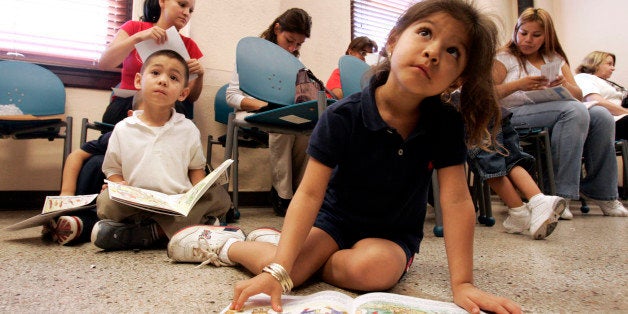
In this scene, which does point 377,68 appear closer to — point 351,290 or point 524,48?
point 351,290

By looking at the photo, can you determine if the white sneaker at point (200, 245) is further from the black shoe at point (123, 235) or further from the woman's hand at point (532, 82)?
the woman's hand at point (532, 82)

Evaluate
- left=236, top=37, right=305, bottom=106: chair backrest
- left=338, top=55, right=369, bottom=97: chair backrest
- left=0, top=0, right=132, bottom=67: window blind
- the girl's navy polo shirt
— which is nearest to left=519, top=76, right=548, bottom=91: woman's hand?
left=338, top=55, right=369, bottom=97: chair backrest

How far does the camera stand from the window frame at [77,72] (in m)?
2.20

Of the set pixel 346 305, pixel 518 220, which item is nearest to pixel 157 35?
pixel 346 305

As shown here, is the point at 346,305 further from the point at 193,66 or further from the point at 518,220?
the point at 193,66

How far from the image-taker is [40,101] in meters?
2.01

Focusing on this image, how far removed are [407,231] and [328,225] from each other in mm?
178

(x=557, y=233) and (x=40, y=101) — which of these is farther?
(x=40, y=101)

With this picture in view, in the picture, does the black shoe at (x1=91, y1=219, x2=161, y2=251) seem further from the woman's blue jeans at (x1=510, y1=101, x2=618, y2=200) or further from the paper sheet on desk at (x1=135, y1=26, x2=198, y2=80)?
the woman's blue jeans at (x1=510, y1=101, x2=618, y2=200)

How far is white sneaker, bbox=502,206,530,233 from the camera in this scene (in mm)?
1492

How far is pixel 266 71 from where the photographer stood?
183cm

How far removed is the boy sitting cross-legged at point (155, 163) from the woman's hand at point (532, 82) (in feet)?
4.52

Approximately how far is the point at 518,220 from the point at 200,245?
3.95 ft

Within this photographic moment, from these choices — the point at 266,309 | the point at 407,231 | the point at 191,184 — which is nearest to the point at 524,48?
the point at 407,231
